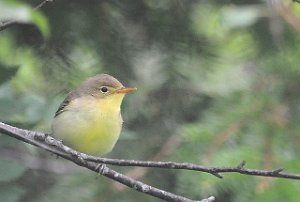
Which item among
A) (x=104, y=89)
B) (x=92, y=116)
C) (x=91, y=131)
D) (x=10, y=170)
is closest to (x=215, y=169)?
(x=10, y=170)

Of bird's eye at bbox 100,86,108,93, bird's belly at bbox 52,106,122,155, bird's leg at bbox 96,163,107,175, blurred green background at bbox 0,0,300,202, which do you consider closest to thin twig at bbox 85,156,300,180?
bird's leg at bbox 96,163,107,175

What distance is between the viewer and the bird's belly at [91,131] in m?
2.50

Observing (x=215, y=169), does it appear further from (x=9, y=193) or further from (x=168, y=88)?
(x=168, y=88)

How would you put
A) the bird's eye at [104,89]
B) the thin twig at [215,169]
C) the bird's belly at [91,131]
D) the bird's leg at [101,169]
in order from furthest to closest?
the bird's eye at [104,89], the bird's belly at [91,131], the bird's leg at [101,169], the thin twig at [215,169]

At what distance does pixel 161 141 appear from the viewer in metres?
2.92

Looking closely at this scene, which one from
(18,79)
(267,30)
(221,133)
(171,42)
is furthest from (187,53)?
(18,79)

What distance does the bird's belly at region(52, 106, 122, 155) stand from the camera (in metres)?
2.50

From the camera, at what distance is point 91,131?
98.8 inches

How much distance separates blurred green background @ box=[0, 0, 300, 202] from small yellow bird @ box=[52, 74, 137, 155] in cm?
6

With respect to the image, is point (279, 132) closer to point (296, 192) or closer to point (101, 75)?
point (296, 192)

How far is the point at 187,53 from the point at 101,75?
1.30 feet

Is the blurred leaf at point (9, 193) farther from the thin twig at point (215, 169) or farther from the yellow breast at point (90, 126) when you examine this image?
the thin twig at point (215, 169)

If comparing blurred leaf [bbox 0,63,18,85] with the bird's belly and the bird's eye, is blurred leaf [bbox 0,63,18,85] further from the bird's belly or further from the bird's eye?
the bird's eye

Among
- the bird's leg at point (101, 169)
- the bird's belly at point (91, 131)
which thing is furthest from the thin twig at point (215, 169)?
the bird's belly at point (91, 131)
